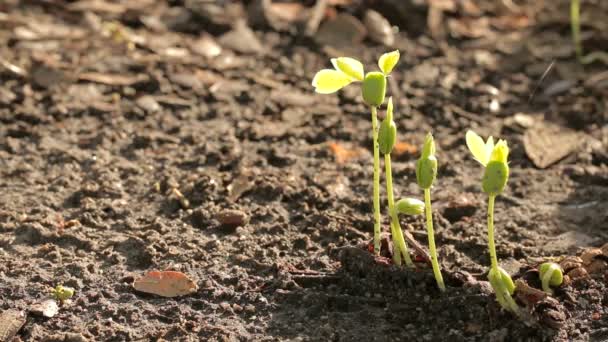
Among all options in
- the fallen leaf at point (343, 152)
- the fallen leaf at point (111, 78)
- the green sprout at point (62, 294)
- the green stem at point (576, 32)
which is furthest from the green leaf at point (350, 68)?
the green stem at point (576, 32)

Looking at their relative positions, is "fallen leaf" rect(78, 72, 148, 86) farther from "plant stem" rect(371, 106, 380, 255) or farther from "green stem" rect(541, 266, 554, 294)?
"green stem" rect(541, 266, 554, 294)

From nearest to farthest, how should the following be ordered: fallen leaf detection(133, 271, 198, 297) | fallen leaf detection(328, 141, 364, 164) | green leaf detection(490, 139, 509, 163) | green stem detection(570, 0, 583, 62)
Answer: green leaf detection(490, 139, 509, 163) → fallen leaf detection(133, 271, 198, 297) → fallen leaf detection(328, 141, 364, 164) → green stem detection(570, 0, 583, 62)

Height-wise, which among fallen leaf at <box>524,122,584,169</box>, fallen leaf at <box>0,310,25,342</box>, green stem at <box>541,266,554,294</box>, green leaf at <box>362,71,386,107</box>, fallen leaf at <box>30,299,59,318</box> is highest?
fallen leaf at <box>524,122,584,169</box>

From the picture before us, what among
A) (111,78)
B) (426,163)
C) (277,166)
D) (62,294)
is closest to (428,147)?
(426,163)

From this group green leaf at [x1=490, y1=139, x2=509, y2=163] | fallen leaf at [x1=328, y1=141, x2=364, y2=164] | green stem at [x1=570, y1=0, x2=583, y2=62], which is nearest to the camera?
green leaf at [x1=490, y1=139, x2=509, y2=163]

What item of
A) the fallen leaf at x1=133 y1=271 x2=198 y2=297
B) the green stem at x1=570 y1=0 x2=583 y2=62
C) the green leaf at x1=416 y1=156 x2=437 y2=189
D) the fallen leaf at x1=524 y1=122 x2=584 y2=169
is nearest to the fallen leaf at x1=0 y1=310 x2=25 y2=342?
the fallen leaf at x1=133 y1=271 x2=198 y2=297

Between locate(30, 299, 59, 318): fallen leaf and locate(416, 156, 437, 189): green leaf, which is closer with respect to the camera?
locate(416, 156, 437, 189): green leaf

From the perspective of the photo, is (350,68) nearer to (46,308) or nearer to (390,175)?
(390,175)
